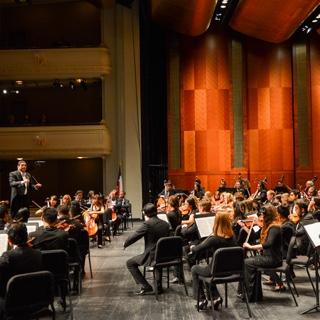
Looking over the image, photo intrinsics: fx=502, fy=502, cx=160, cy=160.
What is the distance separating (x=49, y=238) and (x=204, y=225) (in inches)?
87.3

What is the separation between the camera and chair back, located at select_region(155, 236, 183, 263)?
6695mm

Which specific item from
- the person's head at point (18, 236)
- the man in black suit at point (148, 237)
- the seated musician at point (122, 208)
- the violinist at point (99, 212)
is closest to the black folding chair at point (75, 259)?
the man in black suit at point (148, 237)

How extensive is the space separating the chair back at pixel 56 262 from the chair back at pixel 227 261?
1.73 m

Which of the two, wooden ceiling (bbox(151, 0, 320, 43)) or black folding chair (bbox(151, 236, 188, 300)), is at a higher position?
wooden ceiling (bbox(151, 0, 320, 43))

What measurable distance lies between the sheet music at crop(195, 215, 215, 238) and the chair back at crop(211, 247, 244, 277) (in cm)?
139

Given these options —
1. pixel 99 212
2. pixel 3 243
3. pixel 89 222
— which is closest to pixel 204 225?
pixel 3 243

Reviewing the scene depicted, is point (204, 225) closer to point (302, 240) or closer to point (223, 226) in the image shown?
point (223, 226)

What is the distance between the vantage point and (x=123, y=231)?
14711 mm

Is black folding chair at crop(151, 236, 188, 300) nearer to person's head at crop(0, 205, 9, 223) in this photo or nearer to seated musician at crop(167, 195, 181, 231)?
seated musician at crop(167, 195, 181, 231)

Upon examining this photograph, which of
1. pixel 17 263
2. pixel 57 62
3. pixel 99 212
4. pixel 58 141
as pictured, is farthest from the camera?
pixel 57 62

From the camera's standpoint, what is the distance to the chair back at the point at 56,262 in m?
5.81

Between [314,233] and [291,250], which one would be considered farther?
[291,250]

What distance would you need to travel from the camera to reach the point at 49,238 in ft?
20.8

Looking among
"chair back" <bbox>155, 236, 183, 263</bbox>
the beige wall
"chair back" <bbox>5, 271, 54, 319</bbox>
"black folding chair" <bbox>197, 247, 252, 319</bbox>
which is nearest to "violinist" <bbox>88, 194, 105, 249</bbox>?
"chair back" <bbox>155, 236, 183, 263</bbox>
